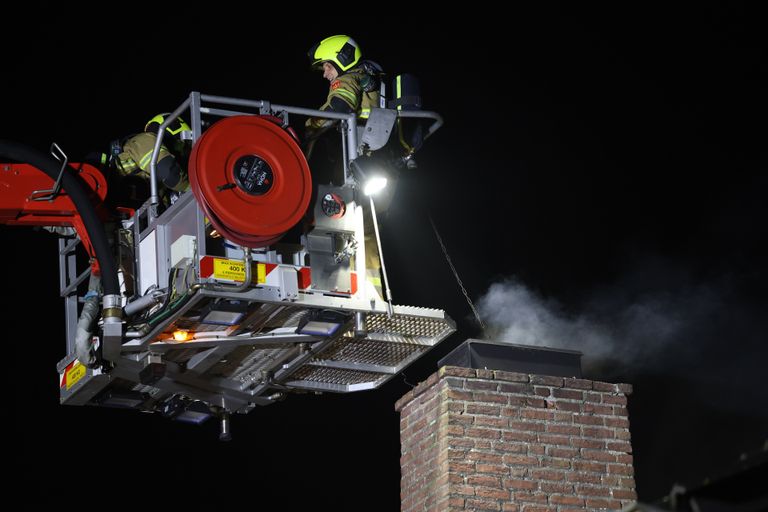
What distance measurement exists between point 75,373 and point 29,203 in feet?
4.77

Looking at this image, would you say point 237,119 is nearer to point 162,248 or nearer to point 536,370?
point 162,248

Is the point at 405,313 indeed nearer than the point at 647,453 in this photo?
Yes

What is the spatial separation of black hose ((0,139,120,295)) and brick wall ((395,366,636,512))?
239cm

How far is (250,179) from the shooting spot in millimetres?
9266

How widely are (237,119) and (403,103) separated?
165cm

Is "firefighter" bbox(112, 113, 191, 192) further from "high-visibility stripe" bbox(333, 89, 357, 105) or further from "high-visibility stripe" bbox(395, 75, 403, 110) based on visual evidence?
"high-visibility stripe" bbox(395, 75, 403, 110)

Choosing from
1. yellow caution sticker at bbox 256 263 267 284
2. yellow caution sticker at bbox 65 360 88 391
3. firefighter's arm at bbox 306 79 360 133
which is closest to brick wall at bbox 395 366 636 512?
A: yellow caution sticker at bbox 256 263 267 284

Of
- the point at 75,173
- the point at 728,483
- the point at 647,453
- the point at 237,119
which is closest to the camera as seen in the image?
the point at 728,483

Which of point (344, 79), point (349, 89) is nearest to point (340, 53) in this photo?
point (344, 79)

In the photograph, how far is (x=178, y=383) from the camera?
10.6m

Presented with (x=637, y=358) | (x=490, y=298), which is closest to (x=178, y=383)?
(x=490, y=298)

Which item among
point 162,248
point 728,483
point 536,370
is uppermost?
point 162,248

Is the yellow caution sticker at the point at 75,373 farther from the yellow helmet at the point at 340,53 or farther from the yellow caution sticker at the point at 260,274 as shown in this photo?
the yellow helmet at the point at 340,53

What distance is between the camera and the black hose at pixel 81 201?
370 inches
